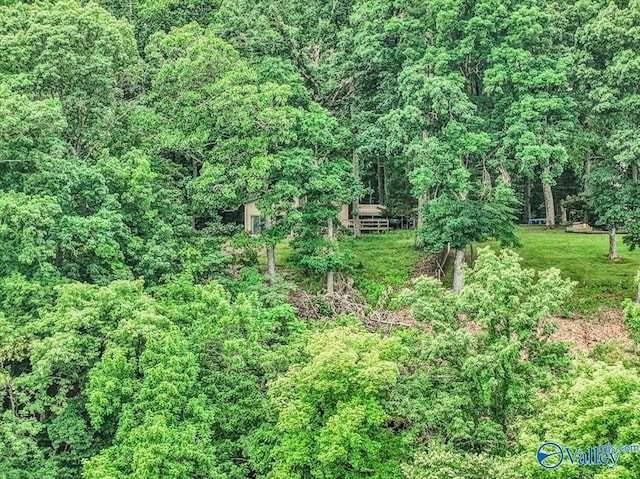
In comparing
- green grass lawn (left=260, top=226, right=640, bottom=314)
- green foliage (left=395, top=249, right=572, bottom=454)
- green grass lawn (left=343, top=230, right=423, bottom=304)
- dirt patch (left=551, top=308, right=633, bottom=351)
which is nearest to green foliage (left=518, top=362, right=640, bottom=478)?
green foliage (left=395, top=249, right=572, bottom=454)

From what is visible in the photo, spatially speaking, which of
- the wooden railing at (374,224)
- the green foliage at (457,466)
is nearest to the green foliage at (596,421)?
the green foliage at (457,466)

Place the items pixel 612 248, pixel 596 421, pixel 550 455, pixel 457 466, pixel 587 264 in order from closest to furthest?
pixel 596 421 < pixel 550 455 < pixel 457 466 < pixel 587 264 < pixel 612 248

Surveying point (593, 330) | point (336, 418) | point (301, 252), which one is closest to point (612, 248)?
point (593, 330)

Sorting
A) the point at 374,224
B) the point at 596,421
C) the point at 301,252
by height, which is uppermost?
the point at 374,224

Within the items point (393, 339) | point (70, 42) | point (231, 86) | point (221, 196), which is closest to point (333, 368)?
point (393, 339)

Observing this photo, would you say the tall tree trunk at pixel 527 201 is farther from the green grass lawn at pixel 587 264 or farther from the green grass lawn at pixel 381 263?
the green grass lawn at pixel 381 263

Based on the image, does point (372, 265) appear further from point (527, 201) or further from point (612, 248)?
point (527, 201)
